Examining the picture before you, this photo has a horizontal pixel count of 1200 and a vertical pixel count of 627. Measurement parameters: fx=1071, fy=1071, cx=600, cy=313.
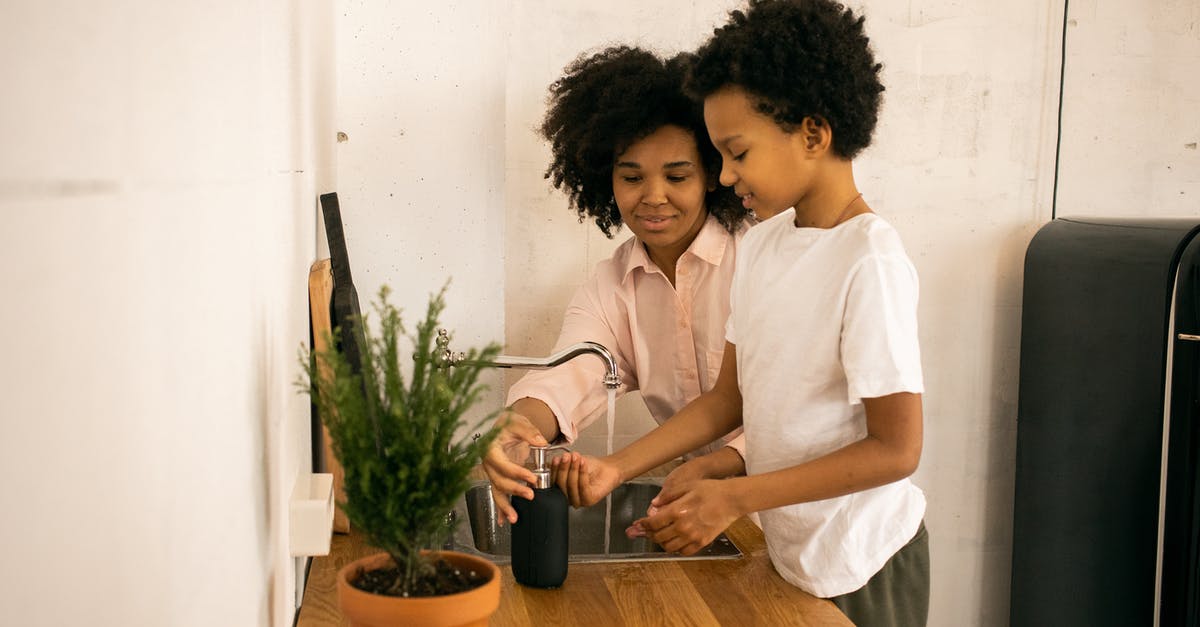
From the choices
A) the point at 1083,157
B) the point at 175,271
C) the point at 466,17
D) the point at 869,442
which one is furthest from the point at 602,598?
the point at 1083,157

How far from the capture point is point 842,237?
1326 mm

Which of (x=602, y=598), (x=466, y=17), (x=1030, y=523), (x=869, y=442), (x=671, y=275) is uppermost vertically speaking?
(x=466, y=17)

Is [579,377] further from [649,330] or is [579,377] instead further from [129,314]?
[129,314]

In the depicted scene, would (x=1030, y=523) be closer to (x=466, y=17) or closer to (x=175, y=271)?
(x=466, y=17)

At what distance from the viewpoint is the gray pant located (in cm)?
138

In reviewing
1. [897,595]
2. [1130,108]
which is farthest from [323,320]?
[1130,108]

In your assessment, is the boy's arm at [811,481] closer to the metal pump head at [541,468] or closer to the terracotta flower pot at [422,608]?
the metal pump head at [541,468]

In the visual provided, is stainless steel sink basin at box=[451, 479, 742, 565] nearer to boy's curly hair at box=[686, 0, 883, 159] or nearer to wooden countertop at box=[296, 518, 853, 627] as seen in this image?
wooden countertop at box=[296, 518, 853, 627]

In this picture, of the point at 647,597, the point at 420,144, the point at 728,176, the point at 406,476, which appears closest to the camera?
the point at 406,476

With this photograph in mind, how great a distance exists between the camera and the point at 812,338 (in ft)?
4.37

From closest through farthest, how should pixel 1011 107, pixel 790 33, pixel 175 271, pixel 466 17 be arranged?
1. pixel 175 271
2. pixel 790 33
3. pixel 466 17
4. pixel 1011 107

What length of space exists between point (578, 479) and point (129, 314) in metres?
1.08

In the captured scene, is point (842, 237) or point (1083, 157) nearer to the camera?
point (842, 237)

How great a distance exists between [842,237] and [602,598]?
0.53 metres
